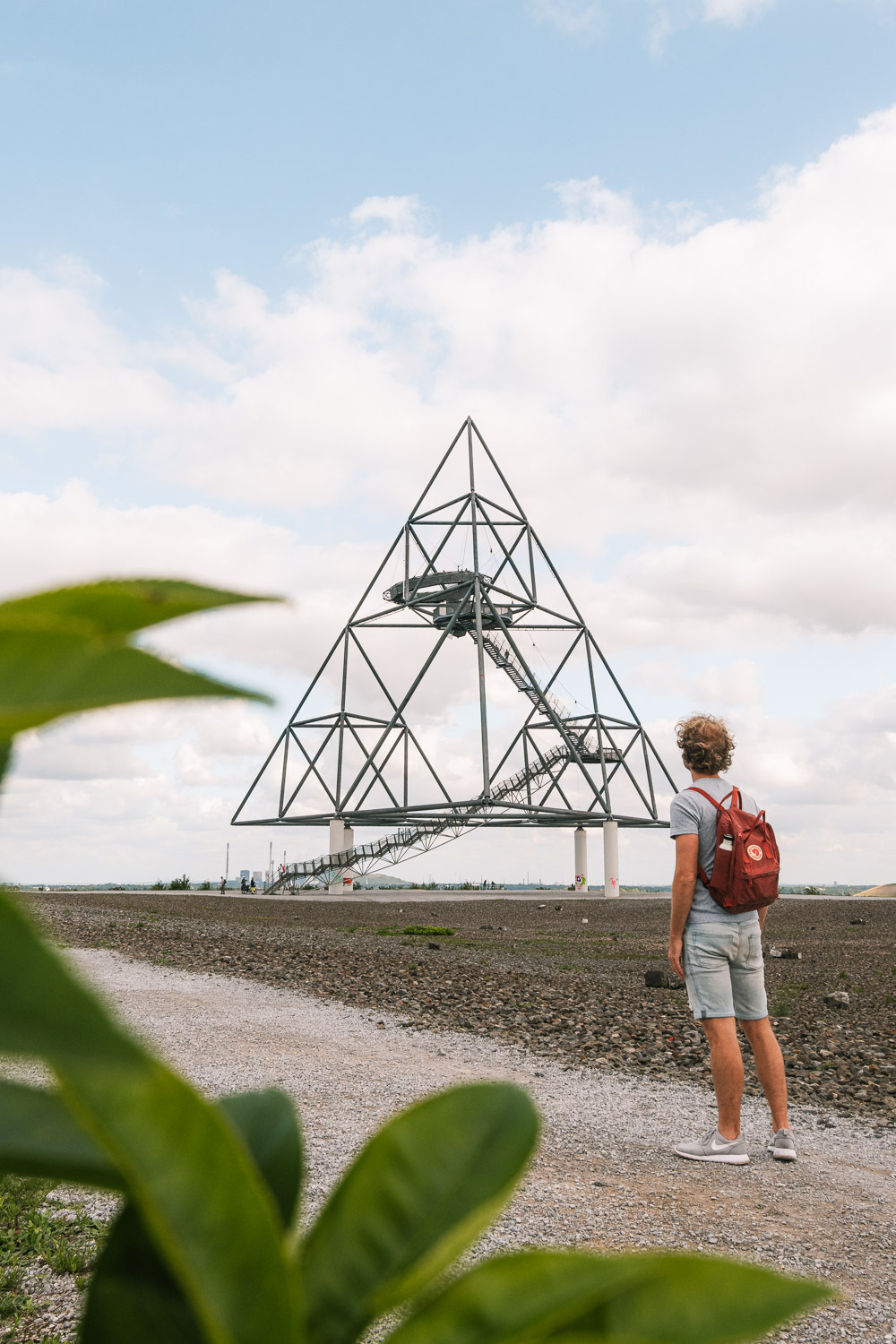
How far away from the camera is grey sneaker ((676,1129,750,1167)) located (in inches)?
150

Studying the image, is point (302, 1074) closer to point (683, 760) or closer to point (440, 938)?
point (683, 760)

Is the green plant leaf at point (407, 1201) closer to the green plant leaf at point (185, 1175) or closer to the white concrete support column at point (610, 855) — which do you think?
the green plant leaf at point (185, 1175)

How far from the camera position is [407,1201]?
355 millimetres

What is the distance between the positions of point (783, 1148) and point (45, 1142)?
4.32m

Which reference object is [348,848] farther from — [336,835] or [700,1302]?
[700,1302]

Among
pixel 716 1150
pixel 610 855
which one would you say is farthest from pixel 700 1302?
pixel 610 855

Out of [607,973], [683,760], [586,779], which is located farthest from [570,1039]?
[586,779]

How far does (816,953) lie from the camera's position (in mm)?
11789

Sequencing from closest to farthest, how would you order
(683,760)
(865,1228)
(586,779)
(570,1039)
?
(865,1228), (683,760), (570,1039), (586,779)

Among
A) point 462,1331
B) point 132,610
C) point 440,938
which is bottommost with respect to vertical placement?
point 440,938

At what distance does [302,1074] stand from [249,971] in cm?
471

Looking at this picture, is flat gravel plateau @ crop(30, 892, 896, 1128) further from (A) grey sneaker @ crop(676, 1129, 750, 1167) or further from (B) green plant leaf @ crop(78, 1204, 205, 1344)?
(A) grey sneaker @ crop(676, 1129, 750, 1167)

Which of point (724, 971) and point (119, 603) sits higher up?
point (119, 603)

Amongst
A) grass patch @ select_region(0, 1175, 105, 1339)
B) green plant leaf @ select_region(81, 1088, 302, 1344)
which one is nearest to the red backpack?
grass patch @ select_region(0, 1175, 105, 1339)
